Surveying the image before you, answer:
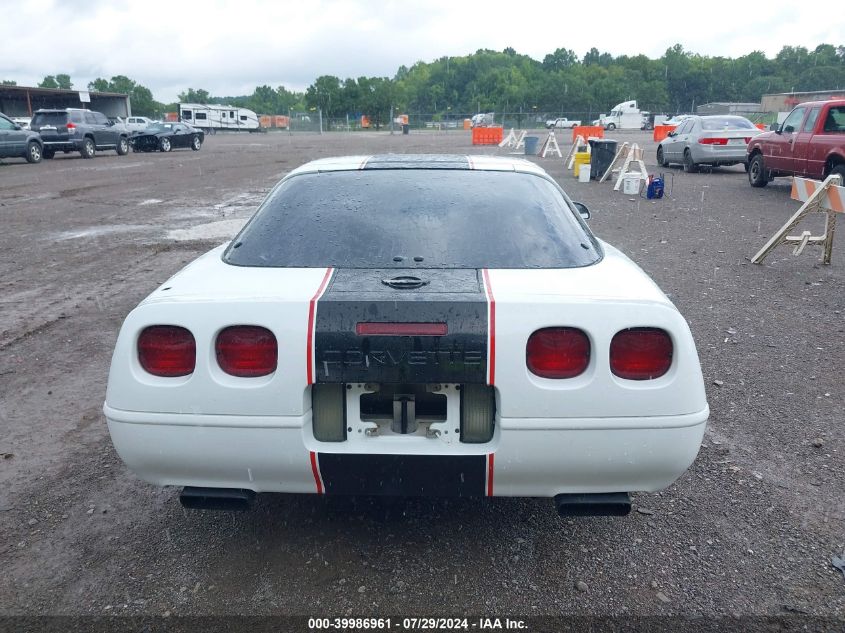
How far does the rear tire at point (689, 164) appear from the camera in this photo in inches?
761

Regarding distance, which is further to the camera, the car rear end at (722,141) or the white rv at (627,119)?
the white rv at (627,119)

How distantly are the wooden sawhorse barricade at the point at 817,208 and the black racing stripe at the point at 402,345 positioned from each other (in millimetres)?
6779

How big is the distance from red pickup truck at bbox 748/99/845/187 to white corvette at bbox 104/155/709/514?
11696 millimetres

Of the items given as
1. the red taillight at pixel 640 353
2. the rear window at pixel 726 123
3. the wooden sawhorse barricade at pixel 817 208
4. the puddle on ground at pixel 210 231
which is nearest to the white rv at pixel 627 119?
the rear window at pixel 726 123

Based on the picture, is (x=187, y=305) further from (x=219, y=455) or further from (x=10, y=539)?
(x=10, y=539)

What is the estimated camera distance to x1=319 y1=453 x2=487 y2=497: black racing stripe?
8.17 feet

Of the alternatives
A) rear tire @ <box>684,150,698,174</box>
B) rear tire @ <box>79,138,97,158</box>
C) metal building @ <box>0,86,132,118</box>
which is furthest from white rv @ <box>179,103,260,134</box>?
rear tire @ <box>684,150,698,174</box>

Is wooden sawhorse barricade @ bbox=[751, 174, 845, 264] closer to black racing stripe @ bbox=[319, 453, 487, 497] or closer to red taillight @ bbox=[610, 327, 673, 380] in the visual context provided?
red taillight @ bbox=[610, 327, 673, 380]

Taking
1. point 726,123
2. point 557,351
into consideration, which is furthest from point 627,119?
point 557,351

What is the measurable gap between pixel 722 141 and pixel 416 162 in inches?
680

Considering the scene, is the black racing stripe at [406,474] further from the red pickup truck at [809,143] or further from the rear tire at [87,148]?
the rear tire at [87,148]

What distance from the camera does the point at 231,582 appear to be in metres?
2.72

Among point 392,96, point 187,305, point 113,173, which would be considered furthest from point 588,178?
point 392,96

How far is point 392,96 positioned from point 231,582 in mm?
98148
